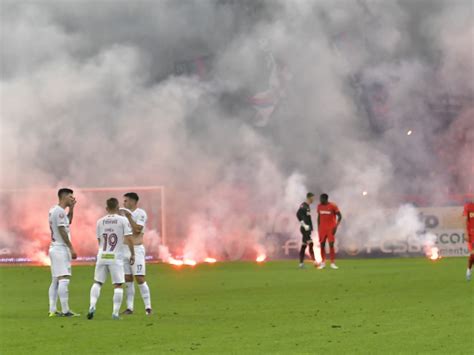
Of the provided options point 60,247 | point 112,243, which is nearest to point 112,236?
point 112,243

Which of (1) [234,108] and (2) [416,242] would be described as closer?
(2) [416,242]

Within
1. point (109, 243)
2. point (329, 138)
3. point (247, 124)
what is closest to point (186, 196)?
point (247, 124)

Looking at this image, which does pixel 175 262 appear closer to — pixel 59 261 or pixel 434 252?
pixel 434 252

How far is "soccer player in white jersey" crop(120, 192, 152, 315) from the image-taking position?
16531 millimetres

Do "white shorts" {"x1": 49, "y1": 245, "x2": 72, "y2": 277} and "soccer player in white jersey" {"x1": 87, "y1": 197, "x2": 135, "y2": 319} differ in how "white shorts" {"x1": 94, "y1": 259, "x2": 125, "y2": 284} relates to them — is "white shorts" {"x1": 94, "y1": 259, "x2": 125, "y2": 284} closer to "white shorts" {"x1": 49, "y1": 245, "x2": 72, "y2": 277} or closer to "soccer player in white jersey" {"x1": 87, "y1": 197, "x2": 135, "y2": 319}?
"soccer player in white jersey" {"x1": 87, "y1": 197, "x2": 135, "y2": 319}

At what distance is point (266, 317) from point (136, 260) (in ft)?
8.36

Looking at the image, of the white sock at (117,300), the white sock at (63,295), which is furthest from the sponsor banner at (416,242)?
the white sock at (117,300)

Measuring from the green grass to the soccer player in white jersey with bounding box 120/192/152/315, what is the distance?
30cm

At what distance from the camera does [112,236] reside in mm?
16062

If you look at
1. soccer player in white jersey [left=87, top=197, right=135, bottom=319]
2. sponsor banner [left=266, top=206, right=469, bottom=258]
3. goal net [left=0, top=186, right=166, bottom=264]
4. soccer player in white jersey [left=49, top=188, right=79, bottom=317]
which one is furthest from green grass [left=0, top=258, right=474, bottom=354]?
goal net [left=0, top=186, right=166, bottom=264]

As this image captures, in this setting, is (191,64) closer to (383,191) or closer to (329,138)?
(329,138)

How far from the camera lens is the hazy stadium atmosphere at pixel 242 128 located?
38.3 metres

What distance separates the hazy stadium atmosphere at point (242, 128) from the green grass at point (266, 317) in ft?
25.1

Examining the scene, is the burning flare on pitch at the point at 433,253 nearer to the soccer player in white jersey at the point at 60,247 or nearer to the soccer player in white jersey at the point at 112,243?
the soccer player in white jersey at the point at 60,247
